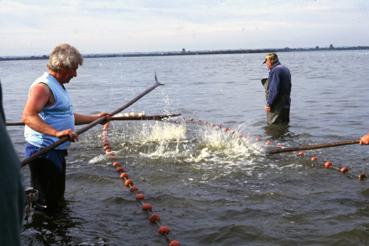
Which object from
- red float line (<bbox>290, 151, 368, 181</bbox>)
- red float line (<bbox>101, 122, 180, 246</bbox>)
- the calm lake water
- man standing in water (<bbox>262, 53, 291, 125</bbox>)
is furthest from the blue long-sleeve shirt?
red float line (<bbox>101, 122, 180, 246</bbox>)

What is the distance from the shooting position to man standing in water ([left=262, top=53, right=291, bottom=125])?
12.9m

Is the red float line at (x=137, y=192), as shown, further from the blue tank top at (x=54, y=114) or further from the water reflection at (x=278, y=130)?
the water reflection at (x=278, y=130)

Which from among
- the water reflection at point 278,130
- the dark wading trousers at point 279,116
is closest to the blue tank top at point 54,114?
the dark wading trousers at point 279,116

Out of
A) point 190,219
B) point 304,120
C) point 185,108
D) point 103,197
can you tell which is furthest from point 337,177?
point 185,108

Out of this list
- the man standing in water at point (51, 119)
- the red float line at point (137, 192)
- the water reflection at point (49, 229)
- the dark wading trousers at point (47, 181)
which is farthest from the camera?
the red float line at point (137, 192)

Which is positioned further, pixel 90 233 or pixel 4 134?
pixel 90 233

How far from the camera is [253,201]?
802 cm

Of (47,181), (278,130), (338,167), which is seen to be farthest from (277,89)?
(47,181)

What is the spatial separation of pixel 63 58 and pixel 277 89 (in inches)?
320

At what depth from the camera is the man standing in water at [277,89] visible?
12.9 metres

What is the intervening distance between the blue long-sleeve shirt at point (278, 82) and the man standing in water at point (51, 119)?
7777 mm

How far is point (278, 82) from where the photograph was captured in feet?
42.1

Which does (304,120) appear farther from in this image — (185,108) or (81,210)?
(81,210)

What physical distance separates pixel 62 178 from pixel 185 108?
53.0 feet
